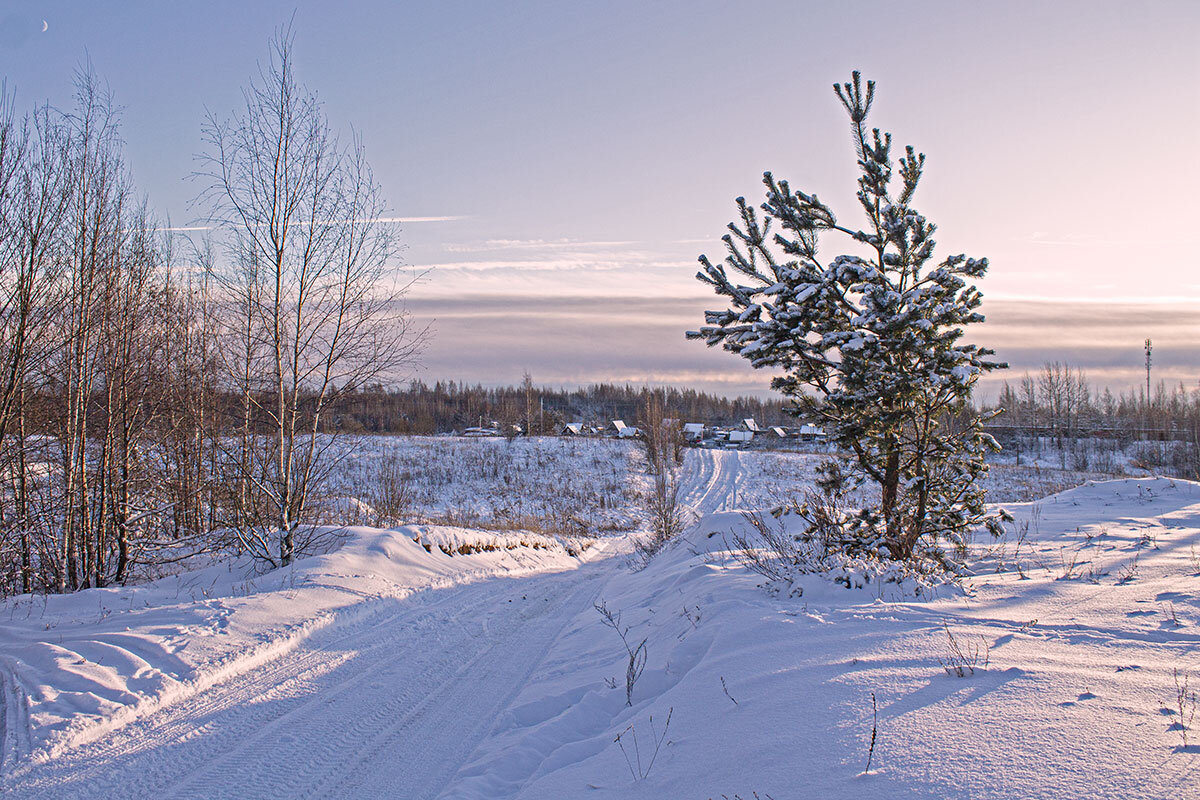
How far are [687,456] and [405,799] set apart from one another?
5175cm

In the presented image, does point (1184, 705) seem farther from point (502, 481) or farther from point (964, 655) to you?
point (502, 481)

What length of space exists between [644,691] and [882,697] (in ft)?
6.80

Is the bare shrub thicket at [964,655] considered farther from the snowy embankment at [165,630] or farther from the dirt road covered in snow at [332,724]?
the snowy embankment at [165,630]

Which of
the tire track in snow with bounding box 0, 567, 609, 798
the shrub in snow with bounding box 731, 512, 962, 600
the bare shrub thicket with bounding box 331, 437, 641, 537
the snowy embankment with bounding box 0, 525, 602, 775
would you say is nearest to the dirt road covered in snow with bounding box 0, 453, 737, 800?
the tire track in snow with bounding box 0, 567, 609, 798

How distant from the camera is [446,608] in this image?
945cm

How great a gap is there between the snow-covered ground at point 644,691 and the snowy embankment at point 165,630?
3cm

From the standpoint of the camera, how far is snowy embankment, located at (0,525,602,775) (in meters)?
4.99

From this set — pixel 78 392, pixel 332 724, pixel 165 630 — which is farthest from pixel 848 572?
pixel 78 392

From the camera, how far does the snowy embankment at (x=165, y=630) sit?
4986 mm

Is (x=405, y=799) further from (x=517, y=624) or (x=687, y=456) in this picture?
(x=687, y=456)

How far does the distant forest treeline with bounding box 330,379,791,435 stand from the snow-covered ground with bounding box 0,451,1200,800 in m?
4.74

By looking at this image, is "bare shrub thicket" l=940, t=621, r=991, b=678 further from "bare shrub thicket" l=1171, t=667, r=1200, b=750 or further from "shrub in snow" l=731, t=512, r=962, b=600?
"shrub in snow" l=731, t=512, r=962, b=600

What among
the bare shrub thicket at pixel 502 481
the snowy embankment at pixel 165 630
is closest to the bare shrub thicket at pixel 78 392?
the snowy embankment at pixel 165 630

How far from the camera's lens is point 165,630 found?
668cm
